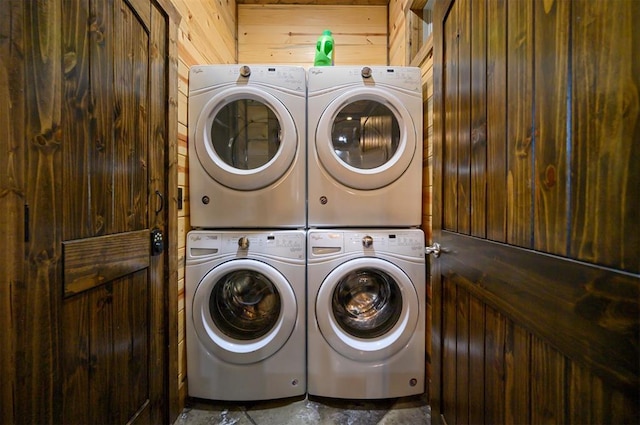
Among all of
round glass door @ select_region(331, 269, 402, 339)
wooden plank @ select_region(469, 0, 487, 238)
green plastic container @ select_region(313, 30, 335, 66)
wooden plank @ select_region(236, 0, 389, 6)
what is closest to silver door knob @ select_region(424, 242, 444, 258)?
wooden plank @ select_region(469, 0, 487, 238)

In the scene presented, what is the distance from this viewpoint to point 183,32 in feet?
4.22

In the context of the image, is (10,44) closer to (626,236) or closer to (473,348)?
(626,236)

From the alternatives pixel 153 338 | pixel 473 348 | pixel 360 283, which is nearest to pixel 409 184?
pixel 360 283

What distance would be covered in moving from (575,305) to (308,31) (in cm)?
233

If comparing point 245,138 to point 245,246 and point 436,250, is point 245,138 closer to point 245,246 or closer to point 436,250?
point 245,246

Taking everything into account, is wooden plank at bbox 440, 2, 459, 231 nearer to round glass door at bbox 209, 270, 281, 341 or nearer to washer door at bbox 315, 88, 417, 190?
washer door at bbox 315, 88, 417, 190

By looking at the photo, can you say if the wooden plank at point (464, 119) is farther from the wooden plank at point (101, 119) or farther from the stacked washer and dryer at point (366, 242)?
the wooden plank at point (101, 119)

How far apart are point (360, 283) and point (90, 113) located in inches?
50.5

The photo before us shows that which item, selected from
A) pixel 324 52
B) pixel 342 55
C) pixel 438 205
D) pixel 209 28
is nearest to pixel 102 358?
pixel 438 205

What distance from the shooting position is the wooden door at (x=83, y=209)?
0.58 metres

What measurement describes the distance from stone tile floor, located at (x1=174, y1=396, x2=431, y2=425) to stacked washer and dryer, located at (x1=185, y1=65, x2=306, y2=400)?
0.07 meters

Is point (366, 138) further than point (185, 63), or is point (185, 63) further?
point (366, 138)

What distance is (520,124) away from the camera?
577 mm

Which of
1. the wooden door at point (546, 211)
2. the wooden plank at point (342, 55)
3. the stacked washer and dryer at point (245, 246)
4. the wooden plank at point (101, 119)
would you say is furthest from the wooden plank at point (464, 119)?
the wooden plank at point (342, 55)
